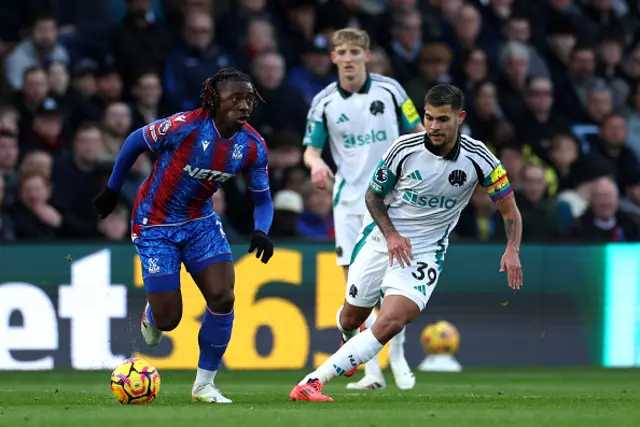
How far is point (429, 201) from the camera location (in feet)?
33.9

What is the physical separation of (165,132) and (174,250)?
0.92m

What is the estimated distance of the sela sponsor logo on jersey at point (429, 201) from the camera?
10.3 m

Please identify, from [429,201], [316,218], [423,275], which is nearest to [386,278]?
[423,275]

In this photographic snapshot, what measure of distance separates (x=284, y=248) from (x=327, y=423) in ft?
21.6

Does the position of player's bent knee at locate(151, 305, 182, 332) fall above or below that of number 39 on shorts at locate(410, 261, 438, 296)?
below

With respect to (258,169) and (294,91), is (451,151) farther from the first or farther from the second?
(294,91)

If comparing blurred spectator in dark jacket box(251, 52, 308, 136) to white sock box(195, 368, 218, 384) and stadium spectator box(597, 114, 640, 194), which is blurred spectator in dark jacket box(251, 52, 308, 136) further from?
white sock box(195, 368, 218, 384)

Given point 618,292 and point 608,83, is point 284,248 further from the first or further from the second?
point 608,83

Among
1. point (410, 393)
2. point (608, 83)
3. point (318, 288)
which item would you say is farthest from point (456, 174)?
point (608, 83)

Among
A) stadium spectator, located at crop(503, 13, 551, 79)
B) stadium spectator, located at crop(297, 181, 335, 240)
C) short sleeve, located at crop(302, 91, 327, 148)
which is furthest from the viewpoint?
stadium spectator, located at crop(503, 13, 551, 79)

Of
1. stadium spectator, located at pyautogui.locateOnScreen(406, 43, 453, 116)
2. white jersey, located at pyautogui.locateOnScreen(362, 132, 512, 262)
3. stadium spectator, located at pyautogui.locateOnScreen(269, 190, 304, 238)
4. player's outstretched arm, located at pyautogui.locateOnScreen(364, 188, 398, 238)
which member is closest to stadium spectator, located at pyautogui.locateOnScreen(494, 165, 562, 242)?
stadium spectator, located at pyautogui.locateOnScreen(406, 43, 453, 116)

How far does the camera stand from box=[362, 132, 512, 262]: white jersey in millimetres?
10109

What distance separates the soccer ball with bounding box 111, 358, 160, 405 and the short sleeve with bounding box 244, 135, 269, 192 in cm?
154

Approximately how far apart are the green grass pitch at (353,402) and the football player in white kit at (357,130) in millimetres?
491
